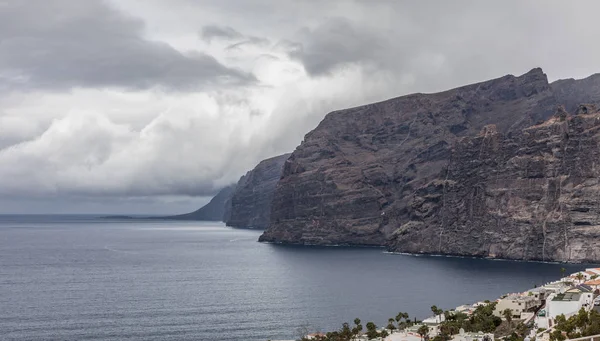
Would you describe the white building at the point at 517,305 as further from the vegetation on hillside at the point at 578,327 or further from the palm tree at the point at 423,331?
the vegetation on hillside at the point at 578,327

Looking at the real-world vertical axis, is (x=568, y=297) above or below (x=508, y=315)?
above

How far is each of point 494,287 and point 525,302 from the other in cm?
6282

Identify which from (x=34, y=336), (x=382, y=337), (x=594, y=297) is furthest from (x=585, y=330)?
(x=34, y=336)

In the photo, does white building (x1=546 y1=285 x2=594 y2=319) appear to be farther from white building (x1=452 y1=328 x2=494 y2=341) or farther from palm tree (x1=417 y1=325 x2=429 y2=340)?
palm tree (x1=417 y1=325 x2=429 y2=340)

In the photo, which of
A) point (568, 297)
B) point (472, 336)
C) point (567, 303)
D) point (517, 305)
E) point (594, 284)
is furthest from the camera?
point (594, 284)

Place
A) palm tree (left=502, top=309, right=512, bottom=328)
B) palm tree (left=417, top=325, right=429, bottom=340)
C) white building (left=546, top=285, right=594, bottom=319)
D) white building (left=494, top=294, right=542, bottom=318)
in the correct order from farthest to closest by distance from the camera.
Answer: white building (left=494, top=294, right=542, bottom=318) < palm tree (left=502, top=309, right=512, bottom=328) < white building (left=546, top=285, right=594, bottom=319) < palm tree (left=417, top=325, right=429, bottom=340)

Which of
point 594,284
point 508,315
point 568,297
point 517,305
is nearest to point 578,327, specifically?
point 568,297

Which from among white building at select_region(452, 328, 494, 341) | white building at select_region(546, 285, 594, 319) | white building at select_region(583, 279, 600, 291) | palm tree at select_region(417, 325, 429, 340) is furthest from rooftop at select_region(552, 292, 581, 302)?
palm tree at select_region(417, 325, 429, 340)

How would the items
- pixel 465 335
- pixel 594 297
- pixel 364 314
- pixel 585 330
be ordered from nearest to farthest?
pixel 585 330 → pixel 465 335 → pixel 594 297 → pixel 364 314

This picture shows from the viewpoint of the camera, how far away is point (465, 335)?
10744 centimetres

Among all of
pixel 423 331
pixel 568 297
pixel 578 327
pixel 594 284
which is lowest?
pixel 423 331

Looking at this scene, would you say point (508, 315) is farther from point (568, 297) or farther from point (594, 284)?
point (594, 284)

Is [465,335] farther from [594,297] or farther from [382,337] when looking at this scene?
[594,297]

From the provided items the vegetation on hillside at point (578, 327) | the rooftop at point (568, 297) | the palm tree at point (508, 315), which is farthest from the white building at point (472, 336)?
the rooftop at point (568, 297)
